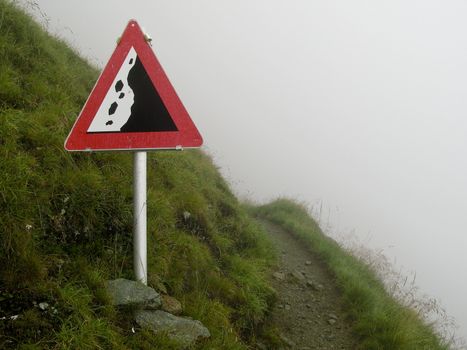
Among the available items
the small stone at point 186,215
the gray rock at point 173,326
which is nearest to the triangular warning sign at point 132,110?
the gray rock at point 173,326

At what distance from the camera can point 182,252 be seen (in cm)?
384

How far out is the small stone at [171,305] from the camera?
119 inches

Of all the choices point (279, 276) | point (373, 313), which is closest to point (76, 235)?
point (279, 276)

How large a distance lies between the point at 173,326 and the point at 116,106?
5.74ft

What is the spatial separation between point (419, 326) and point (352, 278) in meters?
1.16

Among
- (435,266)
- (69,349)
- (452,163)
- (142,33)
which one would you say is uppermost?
(452,163)

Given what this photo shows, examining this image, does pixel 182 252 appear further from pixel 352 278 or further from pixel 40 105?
pixel 352 278

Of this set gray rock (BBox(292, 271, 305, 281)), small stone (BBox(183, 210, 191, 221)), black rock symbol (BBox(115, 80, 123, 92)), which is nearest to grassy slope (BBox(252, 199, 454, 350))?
gray rock (BBox(292, 271, 305, 281))

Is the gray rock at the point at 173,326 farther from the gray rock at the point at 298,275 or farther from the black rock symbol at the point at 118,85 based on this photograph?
the gray rock at the point at 298,275

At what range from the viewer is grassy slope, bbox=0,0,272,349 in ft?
7.52

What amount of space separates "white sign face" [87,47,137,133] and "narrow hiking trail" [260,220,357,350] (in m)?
3.14

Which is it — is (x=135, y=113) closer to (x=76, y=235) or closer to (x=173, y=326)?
(x=76, y=235)

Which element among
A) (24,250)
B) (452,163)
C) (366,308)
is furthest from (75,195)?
(452,163)

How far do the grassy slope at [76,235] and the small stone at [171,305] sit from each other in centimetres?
10
